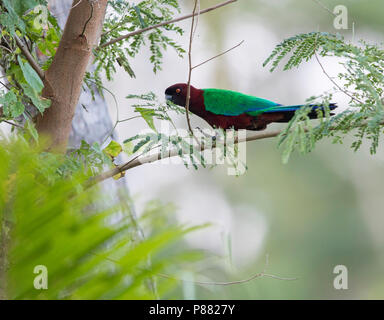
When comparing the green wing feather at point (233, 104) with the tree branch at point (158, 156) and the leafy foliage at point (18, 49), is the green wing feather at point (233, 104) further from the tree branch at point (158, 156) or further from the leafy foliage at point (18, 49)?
the leafy foliage at point (18, 49)

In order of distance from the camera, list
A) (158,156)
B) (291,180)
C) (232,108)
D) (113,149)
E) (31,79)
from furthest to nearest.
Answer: (291,180)
(232,108)
(113,149)
(158,156)
(31,79)

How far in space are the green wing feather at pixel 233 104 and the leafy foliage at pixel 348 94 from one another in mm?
457

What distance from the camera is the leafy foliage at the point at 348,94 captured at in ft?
3.65

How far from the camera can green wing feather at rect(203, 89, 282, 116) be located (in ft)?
6.16

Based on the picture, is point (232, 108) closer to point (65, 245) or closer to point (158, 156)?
point (158, 156)

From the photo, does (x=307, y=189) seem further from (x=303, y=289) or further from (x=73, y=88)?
(x=73, y=88)

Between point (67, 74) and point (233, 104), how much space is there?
799 mm

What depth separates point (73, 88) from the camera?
4.23 ft

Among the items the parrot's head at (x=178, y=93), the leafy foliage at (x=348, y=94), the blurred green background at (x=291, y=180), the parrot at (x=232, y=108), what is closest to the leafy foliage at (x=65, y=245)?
the leafy foliage at (x=348, y=94)

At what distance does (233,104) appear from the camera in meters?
1.95

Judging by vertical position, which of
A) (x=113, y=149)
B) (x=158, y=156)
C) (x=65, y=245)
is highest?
(x=113, y=149)

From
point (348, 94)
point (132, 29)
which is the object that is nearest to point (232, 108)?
point (132, 29)

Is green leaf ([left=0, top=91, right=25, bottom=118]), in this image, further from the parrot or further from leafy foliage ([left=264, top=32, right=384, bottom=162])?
the parrot

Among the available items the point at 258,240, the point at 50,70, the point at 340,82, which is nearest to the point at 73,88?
the point at 50,70
